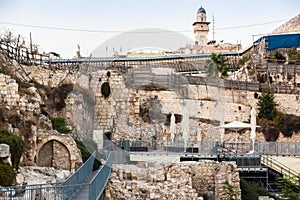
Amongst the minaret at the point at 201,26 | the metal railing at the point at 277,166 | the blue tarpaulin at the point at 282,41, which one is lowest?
the metal railing at the point at 277,166

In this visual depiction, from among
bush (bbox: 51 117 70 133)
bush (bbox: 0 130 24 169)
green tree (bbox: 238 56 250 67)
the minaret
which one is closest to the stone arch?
bush (bbox: 0 130 24 169)

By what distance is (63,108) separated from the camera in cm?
2211

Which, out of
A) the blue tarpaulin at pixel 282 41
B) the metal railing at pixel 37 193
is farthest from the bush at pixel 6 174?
the blue tarpaulin at pixel 282 41

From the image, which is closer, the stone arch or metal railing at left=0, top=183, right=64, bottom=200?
metal railing at left=0, top=183, right=64, bottom=200

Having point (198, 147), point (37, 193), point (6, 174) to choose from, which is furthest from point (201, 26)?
point (37, 193)

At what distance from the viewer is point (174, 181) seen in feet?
46.1

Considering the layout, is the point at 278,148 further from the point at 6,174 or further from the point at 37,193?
the point at 37,193

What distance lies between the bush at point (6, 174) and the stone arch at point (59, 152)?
4.57 metres

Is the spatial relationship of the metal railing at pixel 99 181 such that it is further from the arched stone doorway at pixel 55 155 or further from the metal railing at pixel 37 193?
the arched stone doorway at pixel 55 155

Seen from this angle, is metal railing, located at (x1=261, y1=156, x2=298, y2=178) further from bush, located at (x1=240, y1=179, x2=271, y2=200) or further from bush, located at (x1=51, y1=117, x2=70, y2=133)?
bush, located at (x1=51, y1=117, x2=70, y2=133)

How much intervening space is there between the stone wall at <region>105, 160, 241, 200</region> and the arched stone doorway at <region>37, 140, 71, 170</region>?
1765 mm

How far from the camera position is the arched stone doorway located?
1505cm

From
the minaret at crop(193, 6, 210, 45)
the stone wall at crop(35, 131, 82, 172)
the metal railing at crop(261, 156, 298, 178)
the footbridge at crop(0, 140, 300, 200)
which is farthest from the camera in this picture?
the minaret at crop(193, 6, 210, 45)

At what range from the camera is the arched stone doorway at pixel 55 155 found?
15.0 m
